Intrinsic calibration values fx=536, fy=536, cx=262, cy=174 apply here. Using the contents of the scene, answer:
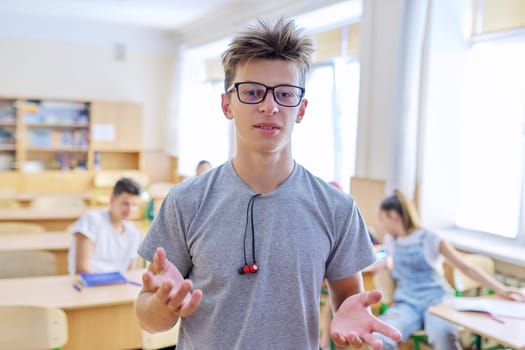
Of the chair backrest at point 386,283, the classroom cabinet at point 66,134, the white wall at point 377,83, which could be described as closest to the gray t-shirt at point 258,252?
the chair backrest at point 386,283

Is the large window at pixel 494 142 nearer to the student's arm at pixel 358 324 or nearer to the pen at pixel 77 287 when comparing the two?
the pen at pixel 77 287

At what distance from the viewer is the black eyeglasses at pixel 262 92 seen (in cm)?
105

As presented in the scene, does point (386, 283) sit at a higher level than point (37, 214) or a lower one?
lower

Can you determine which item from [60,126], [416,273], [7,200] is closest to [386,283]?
[416,273]

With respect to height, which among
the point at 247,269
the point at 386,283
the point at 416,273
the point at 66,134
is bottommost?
the point at 386,283

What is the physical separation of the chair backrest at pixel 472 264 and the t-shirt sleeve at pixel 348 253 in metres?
2.70

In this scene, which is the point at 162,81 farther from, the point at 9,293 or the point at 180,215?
the point at 180,215

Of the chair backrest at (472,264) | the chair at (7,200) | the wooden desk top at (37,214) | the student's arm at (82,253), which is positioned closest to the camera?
the student's arm at (82,253)

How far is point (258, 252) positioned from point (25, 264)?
8.78 ft

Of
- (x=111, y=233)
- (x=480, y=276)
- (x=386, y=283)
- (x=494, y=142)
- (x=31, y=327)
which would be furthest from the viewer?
(x=494, y=142)

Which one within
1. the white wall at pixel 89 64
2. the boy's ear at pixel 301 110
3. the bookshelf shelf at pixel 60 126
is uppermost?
the white wall at pixel 89 64

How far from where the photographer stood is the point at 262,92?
3.47 feet

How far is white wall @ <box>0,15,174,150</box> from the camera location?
8086mm

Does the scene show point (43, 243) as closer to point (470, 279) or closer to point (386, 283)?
point (386, 283)
